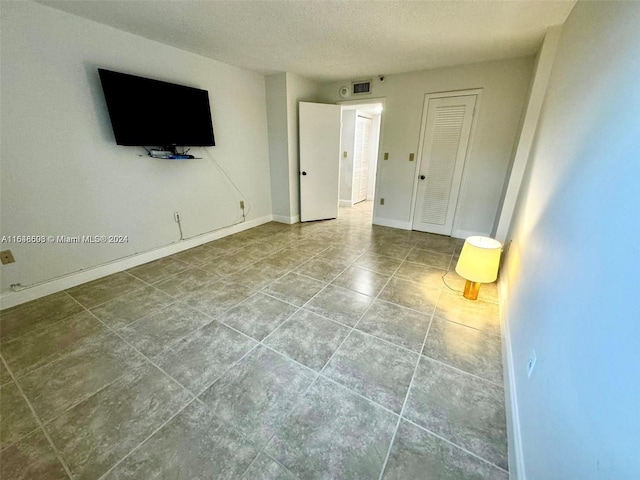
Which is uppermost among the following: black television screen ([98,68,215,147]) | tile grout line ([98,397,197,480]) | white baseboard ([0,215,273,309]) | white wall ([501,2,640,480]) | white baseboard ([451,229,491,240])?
black television screen ([98,68,215,147])

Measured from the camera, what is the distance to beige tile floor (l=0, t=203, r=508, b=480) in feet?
3.68

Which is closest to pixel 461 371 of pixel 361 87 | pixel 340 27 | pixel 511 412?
pixel 511 412

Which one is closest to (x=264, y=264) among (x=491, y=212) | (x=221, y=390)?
(x=221, y=390)

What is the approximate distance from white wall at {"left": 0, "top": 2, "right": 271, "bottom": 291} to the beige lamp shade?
328cm

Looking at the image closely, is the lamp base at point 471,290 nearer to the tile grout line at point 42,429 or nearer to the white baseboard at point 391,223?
the white baseboard at point 391,223

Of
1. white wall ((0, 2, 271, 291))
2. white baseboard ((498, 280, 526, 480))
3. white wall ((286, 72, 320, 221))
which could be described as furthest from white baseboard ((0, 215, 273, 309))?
white baseboard ((498, 280, 526, 480))

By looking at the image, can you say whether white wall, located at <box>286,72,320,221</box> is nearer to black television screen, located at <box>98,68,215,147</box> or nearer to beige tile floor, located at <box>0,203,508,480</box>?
black television screen, located at <box>98,68,215,147</box>

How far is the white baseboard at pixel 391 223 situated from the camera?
4258mm

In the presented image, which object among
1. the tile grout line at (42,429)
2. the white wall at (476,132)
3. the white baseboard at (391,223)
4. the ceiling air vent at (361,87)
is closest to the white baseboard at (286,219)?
the white baseboard at (391,223)

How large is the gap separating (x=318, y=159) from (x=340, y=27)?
7.13ft

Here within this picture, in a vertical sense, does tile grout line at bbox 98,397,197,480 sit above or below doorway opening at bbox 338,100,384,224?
below

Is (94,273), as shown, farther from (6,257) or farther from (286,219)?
(286,219)

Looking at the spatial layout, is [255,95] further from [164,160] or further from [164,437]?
[164,437]

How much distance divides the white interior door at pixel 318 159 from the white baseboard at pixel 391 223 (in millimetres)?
848
